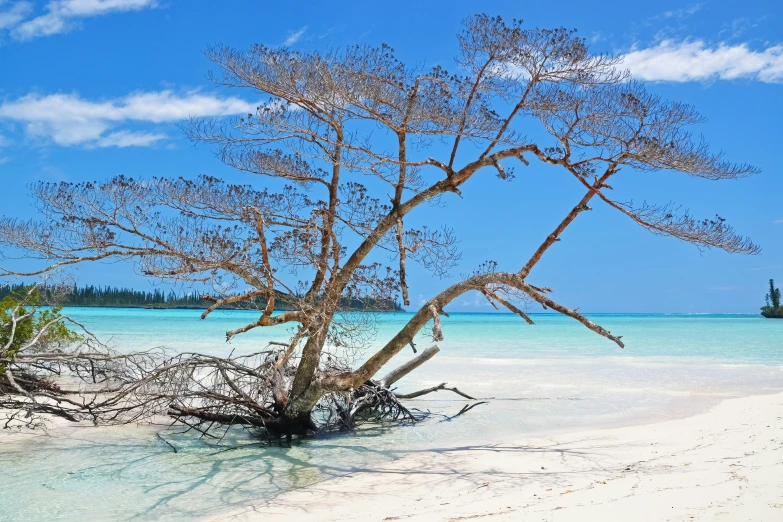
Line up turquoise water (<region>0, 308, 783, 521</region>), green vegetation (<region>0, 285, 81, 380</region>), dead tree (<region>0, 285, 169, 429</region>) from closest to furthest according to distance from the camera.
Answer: turquoise water (<region>0, 308, 783, 521</region>), dead tree (<region>0, 285, 169, 429</region>), green vegetation (<region>0, 285, 81, 380</region>)

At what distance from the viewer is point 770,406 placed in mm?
9320

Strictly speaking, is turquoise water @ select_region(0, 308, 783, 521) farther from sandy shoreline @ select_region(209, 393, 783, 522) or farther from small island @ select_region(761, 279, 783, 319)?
small island @ select_region(761, 279, 783, 319)

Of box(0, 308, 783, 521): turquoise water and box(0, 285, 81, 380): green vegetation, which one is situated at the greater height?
box(0, 285, 81, 380): green vegetation

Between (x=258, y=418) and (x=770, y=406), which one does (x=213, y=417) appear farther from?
(x=770, y=406)

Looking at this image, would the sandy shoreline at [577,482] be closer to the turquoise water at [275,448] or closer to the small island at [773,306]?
the turquoise water at [275,448]

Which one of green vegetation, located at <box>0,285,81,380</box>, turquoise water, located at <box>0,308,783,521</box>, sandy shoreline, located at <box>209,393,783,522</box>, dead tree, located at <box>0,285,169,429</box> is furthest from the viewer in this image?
green vegetation, located at <box>0,285,81,380</box>

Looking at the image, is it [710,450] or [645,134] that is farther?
[645,134]

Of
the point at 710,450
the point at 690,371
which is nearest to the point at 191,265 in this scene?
the point at 710,450

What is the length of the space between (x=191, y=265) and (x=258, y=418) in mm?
2525

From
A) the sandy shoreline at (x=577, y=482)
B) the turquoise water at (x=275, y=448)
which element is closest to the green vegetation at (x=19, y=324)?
the turquoise water at (x=275, y=448)

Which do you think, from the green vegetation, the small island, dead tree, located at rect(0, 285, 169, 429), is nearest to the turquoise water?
dead tree, located at rect(0, 285, 169, 429)

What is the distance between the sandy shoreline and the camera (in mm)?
4168

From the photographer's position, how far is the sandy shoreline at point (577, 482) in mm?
4168

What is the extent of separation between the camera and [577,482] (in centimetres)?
536
